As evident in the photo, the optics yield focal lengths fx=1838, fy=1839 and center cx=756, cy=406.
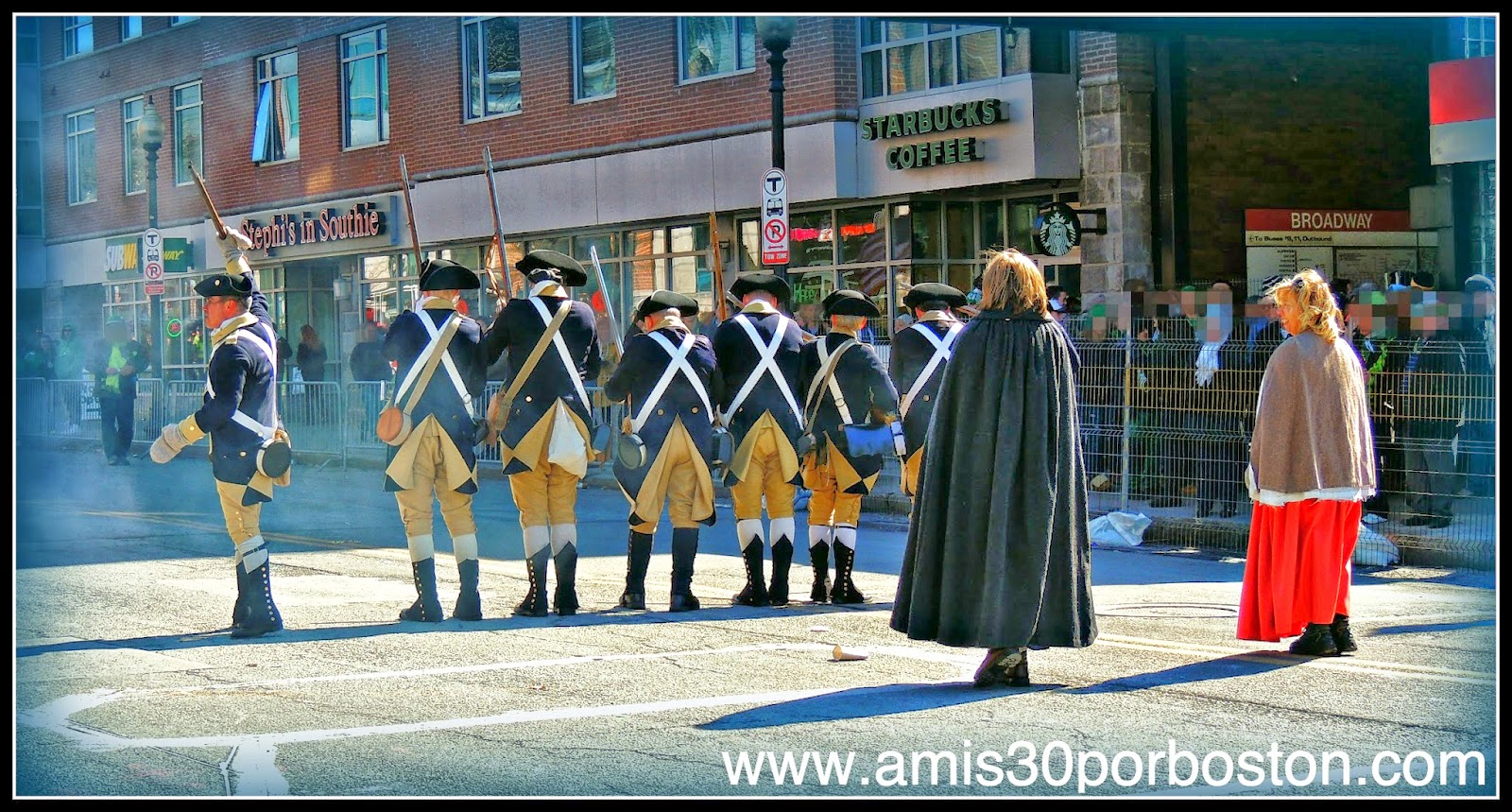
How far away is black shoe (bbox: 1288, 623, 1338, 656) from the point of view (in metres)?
8.56

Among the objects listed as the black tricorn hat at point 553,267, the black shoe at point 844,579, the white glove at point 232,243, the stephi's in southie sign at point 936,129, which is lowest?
the black shoe at point 844,579

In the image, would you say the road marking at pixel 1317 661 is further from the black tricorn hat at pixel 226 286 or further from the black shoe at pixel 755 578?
the black tricorn hat at pixel 226 286

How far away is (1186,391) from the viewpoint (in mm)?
13758

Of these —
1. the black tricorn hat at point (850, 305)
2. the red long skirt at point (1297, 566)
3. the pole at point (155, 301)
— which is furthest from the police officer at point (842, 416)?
the pole at point (155, 301)

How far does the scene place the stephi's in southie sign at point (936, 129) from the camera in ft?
64.3

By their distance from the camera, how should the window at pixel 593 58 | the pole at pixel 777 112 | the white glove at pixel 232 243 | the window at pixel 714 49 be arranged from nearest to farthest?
1. the white glove at pixel 232 243
2. the pole at pixel 777 112
3. the window at pixel 593 58
4. the window at pixel 714 49

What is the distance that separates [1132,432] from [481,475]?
9.43m

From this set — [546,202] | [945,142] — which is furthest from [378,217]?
[945,142]

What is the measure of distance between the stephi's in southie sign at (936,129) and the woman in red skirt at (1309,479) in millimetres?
11119

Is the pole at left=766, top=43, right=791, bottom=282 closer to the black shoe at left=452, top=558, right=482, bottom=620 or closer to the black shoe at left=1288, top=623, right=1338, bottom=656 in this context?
the black shoe at left=452, top=558, right=482, bottom=620

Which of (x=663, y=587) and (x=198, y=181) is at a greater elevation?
(x=198, y=181)

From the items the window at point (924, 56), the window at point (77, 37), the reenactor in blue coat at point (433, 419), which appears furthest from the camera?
the window at point (924, 56)

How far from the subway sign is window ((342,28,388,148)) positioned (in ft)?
6.91

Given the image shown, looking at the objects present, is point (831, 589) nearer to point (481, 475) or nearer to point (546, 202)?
point (481, 475)
